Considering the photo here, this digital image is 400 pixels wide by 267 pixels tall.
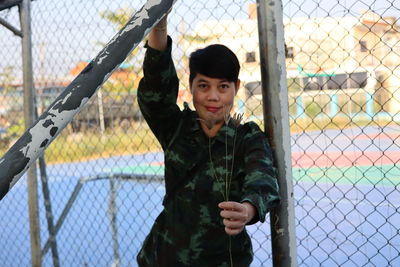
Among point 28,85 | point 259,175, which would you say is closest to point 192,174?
point 259,175

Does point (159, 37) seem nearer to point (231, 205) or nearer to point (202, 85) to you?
point (202, 85)

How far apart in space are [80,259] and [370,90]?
322cm

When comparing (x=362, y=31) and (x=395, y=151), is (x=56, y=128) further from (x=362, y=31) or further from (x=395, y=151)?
(x=395, y=151)

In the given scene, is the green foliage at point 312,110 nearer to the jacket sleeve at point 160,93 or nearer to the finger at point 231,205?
the jacket sleeve at point 160,93

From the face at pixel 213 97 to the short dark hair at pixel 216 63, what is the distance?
0.05ft

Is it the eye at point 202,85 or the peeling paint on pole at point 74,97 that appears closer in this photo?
the peeling paint on pole at point 74,97

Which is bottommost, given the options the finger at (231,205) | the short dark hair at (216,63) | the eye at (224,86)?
the finger at (231,205)

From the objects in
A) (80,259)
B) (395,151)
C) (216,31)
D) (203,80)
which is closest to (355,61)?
(395,151)

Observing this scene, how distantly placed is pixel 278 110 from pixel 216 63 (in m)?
0.24

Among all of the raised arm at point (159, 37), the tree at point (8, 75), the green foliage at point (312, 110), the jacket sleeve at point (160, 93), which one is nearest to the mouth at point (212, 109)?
the jacket sleeve at point (160, 93)

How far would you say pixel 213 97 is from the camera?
59.4 inches

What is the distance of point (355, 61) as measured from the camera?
8.23 feet

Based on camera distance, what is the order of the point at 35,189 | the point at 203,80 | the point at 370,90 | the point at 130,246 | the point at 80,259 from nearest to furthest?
the point at 203,80 < the point at 370,90 < the point at 35,189 < the point at 80,259 < the point at 130,246

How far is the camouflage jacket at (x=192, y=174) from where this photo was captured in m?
1.48
